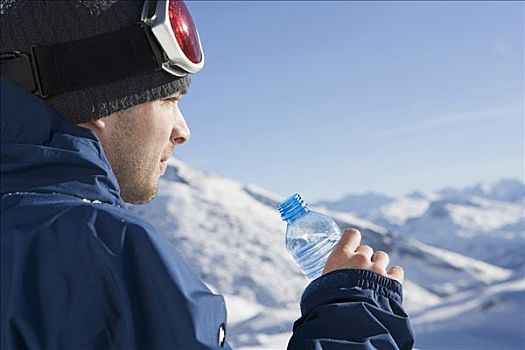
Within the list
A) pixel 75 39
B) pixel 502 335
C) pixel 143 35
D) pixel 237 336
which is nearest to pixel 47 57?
pixel 75 39

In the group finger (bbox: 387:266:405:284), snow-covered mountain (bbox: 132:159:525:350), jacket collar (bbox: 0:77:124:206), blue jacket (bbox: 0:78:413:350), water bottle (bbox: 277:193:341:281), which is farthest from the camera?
snow-covered mountain (bbox: 132:159:525:350)

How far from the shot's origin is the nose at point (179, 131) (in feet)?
6.59

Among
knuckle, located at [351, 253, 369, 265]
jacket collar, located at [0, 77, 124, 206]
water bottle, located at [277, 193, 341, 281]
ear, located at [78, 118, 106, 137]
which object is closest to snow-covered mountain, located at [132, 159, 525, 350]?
water bottle, located at [277, 193, 341, 281]

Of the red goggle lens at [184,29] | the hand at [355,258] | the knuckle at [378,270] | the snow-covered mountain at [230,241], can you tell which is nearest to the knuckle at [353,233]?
the hand at [355,258]

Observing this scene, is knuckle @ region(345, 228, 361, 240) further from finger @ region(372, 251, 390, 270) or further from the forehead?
the forehead

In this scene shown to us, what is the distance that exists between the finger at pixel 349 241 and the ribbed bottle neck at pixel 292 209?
14.5 inches

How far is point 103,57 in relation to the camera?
71.9 inches

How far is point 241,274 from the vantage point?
45.7 meters

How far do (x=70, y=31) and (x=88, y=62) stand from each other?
9cm

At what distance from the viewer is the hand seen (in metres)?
1.96

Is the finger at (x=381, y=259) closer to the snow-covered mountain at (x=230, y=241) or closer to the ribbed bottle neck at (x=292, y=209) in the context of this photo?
the ribbed bottle neck at (x=292, y=209)

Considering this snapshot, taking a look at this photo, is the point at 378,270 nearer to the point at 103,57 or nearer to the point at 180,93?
the point at 180,93

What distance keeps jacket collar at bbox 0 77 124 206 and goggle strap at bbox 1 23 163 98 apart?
2.9 inches

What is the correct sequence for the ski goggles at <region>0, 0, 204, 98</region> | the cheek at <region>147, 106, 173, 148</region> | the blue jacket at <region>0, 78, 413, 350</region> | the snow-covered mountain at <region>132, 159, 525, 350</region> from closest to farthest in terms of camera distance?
the blue jacket at <region>0, 78, 413, 350</region> → the ski goggles at <region>0, 0, 204, 98</region> → the cheek at <region>147, 106, 173, 148</region> → the snow-covered mountain at <region>132, 159, 525, 350</region>
